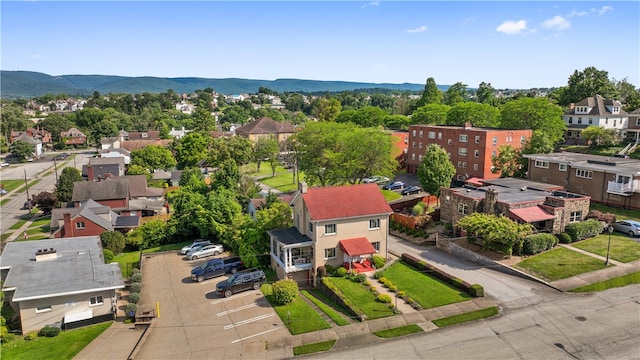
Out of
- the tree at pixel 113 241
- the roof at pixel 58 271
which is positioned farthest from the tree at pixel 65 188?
the roof at pixel 58 271

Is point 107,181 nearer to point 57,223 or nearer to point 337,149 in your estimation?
point 57,223

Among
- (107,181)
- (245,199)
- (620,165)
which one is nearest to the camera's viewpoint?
(620,165)

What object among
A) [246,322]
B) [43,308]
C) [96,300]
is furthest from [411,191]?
[43,308]

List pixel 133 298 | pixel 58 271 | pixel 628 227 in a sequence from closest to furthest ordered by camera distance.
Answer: pixel 133 298
pixel 58 271
pixel 628 227

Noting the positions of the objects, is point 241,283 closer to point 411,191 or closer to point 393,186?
point 411,191

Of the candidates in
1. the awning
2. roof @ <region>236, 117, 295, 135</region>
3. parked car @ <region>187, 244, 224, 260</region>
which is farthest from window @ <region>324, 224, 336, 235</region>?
roof @ <region>236, 117, 295, 135</region>

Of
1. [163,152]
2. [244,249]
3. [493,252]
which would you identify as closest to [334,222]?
[244,249]
